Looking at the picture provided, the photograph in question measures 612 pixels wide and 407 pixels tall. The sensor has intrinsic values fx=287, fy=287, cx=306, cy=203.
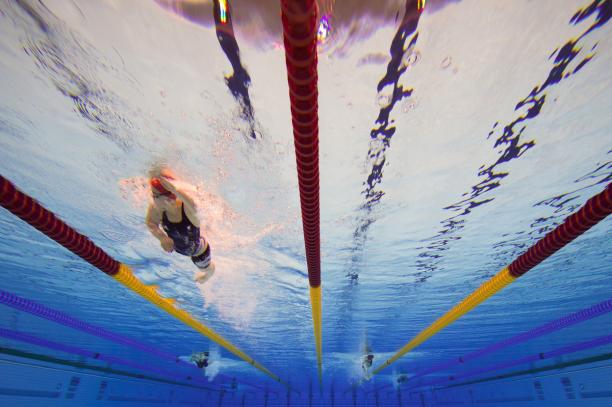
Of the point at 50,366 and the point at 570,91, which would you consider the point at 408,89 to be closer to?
the point at 570,91

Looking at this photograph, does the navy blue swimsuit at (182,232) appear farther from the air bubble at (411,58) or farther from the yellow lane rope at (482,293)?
the yellow lane rope at (482,293)

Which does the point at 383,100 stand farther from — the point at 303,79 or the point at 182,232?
the point at 182,232

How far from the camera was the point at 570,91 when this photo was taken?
2.95m

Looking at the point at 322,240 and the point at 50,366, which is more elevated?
the point at 322,240

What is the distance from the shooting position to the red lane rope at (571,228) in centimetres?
246

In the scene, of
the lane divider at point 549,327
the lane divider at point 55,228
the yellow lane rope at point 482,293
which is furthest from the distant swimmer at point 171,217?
the lane divider at point 549,327

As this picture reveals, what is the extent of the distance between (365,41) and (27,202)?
3128 millimetres

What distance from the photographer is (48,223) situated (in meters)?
2.73

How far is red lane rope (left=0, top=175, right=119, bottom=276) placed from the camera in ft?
7.25

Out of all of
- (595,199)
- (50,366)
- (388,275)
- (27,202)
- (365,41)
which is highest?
(365,41)

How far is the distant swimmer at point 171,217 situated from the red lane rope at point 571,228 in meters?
4.35

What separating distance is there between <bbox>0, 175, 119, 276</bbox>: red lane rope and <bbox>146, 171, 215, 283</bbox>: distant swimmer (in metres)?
0.71

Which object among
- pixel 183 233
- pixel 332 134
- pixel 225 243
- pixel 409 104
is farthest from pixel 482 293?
pixel 183 233

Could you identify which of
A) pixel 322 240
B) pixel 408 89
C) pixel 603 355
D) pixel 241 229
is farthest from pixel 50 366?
pixel 603 355
